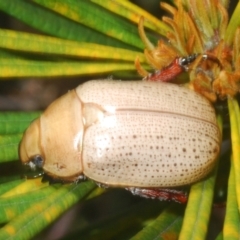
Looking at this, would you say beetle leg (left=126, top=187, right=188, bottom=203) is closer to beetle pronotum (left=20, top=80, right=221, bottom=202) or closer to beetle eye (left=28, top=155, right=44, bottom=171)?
beetle pronotum (left=20, top=80, right=221, bottom=202)

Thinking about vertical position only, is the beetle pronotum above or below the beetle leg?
above

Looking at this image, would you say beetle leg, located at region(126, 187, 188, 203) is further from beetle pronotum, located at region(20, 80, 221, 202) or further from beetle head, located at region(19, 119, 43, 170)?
beetle head, located at region(19, 119, 43, 170)

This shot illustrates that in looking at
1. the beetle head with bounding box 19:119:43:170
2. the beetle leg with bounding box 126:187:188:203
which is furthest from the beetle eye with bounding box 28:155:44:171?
the beetle leg with bounding box 126:187:188:203

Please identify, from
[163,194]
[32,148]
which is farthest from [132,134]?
[32,148]

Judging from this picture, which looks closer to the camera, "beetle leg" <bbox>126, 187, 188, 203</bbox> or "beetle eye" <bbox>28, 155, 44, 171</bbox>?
"beetle leg" <bbox>126, 187, 188, 203</bbox>

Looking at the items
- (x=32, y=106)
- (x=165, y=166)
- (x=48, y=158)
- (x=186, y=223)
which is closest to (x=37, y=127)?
(x=48, y=158)

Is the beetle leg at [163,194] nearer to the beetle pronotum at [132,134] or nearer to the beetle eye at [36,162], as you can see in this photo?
the beetle pronotum at [132,134]

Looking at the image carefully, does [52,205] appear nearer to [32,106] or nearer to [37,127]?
[37,127]
